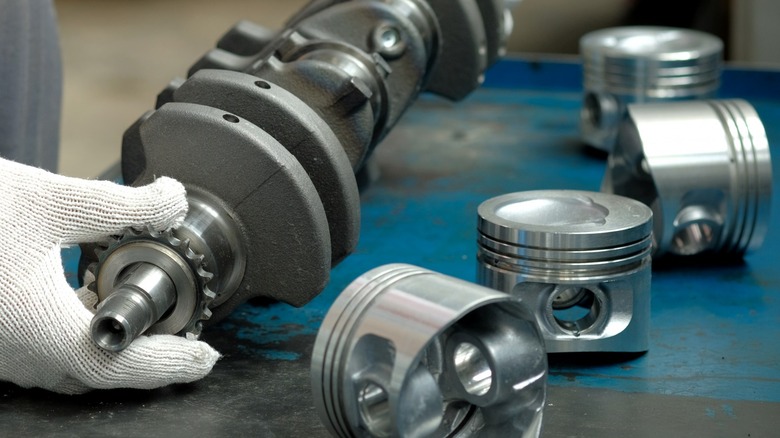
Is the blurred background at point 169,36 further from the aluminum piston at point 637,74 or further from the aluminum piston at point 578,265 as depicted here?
the aluminum piston at point 578,265

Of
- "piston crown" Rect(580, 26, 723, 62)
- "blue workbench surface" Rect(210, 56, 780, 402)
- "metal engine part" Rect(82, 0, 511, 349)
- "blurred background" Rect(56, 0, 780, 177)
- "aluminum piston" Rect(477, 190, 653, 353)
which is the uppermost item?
"metal engine part" Rect(82, 0, 511, 349)

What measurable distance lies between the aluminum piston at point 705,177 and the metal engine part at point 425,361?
45 cm

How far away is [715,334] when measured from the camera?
1035mm

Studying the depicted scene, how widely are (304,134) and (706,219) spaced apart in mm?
506

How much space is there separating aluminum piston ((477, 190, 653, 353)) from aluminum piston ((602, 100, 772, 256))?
0.18 metres

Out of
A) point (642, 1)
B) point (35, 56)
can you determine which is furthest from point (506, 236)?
point (642, 1)

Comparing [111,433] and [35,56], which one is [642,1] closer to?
[35,56]

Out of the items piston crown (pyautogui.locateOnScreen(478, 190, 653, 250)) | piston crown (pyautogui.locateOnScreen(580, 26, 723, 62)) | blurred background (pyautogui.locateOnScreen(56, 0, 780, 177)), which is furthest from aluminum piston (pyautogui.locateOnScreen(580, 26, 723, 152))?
blurred background (pyautogui.locateOnScreen(56, 0, 780, 177))

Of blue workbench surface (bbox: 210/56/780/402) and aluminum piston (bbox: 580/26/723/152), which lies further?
aluminum piston (bbox: 580/26/723/152)

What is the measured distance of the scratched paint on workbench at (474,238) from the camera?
0.96m

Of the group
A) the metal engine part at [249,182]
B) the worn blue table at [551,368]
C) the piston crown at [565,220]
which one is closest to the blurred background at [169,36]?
the worn blue table at [551,368]

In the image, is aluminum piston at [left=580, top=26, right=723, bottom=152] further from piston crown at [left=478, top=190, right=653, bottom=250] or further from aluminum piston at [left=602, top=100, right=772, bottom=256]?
piston crown at [left=478, top=190, right=653, bottom=250]

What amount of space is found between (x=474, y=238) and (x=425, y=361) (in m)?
0.54

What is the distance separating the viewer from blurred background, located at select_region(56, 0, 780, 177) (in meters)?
2.86
